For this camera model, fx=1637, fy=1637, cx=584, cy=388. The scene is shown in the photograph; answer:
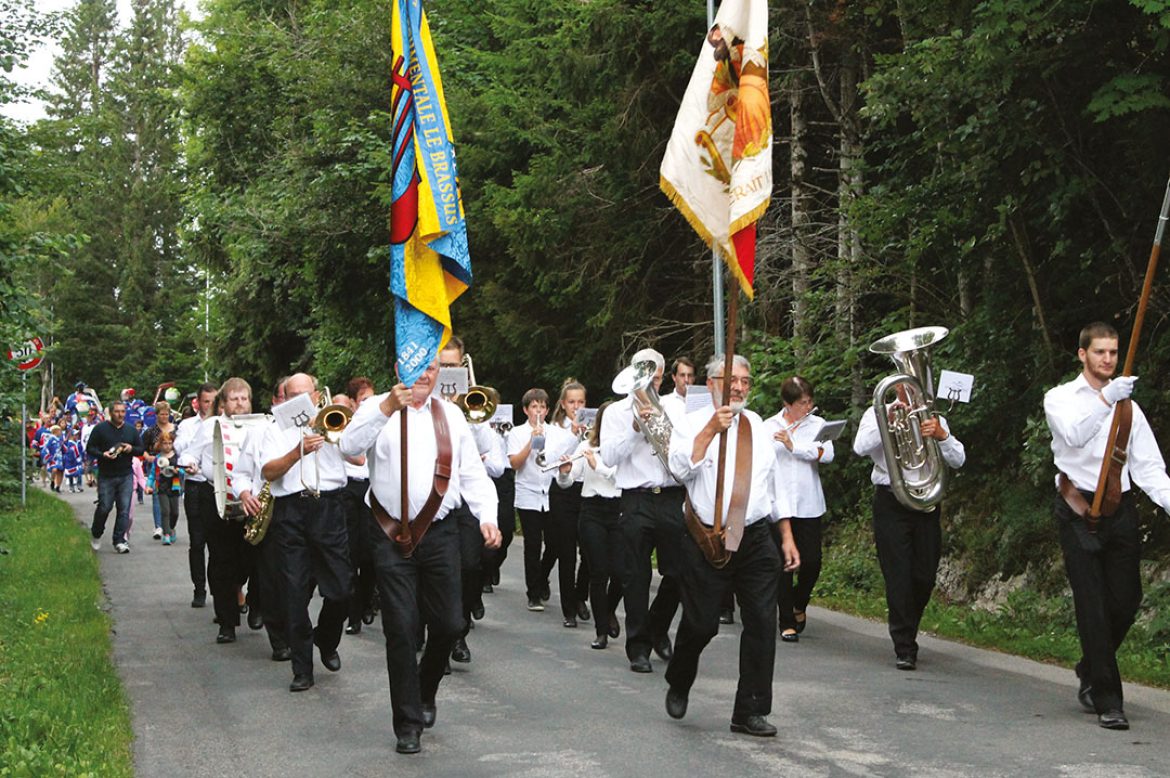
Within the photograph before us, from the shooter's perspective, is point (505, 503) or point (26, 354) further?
point (26, 354)

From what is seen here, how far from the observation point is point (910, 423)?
11062 mm

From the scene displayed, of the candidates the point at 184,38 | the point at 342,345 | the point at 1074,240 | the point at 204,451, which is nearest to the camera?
the point at 1074,240

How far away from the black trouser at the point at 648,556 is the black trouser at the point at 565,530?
2.71 meters

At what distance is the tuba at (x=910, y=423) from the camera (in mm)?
10922

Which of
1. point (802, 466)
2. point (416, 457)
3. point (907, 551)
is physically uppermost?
point (802, 466)

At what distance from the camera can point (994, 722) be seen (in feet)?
28.4

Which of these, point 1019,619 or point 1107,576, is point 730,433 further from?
point 1019,619

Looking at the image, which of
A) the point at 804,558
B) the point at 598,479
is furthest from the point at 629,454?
the point at 804,558

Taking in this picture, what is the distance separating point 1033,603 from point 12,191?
911 cm

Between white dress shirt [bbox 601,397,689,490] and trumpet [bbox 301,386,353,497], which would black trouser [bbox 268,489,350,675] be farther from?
white dress shirt [bbox 601,397,689,490]

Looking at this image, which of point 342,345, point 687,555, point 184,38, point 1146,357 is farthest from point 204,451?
point 184,38

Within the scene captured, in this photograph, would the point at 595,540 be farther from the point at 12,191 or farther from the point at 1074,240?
the point at 12,191

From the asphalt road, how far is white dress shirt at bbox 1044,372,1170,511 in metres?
1.26

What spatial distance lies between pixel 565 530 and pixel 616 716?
533cm
